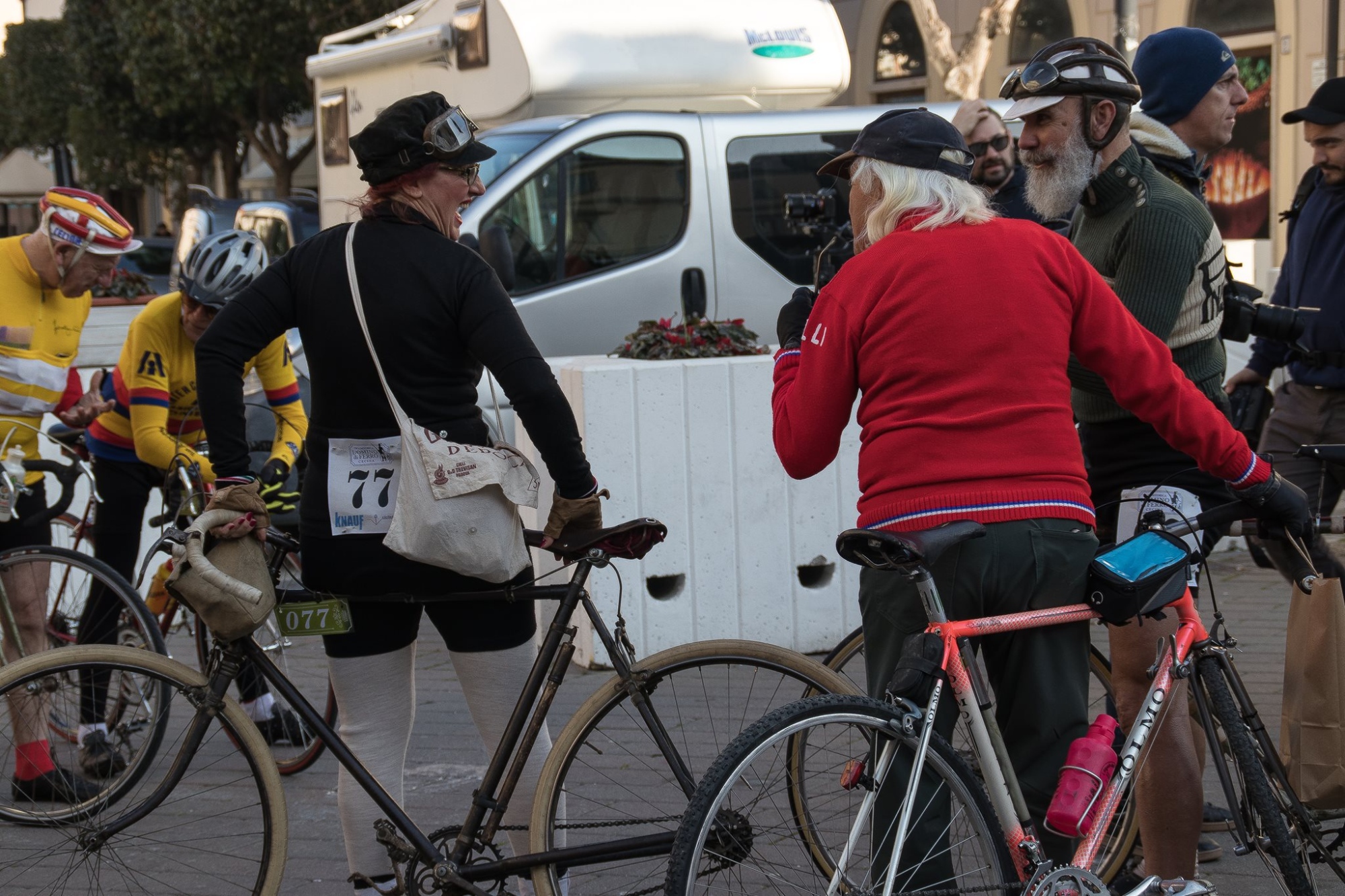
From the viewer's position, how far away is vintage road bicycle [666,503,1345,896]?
271 centimetres

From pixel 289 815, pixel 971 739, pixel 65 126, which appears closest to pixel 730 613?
pixel 289 815

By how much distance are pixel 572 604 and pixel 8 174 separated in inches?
1225

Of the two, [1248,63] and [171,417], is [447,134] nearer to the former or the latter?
[171,417]

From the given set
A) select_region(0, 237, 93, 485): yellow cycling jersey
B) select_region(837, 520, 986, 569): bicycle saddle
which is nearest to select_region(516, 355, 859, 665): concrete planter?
select_region(0, 237, 93, 485): yellow cycling jersey

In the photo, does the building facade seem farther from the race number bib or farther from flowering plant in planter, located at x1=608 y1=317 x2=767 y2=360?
the race number bib

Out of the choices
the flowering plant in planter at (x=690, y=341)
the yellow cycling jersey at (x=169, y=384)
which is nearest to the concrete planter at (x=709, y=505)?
the flowering plant in planter at (x=690, y=341)

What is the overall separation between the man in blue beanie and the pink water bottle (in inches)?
62.9

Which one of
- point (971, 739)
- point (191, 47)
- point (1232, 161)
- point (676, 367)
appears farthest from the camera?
point (191, 47)

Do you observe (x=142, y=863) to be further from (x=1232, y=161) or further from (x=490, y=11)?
(x=1232, y=161)

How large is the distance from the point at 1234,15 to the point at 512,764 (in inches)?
643

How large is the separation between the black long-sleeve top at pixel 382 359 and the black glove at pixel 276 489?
42.3 inches

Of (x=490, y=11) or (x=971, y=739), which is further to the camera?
(x=490, y=11)

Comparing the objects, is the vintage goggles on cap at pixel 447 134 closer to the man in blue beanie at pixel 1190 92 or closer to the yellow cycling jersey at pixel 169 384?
the man in blue beanie at pixel 1190 92

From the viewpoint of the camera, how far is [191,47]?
27.1m
